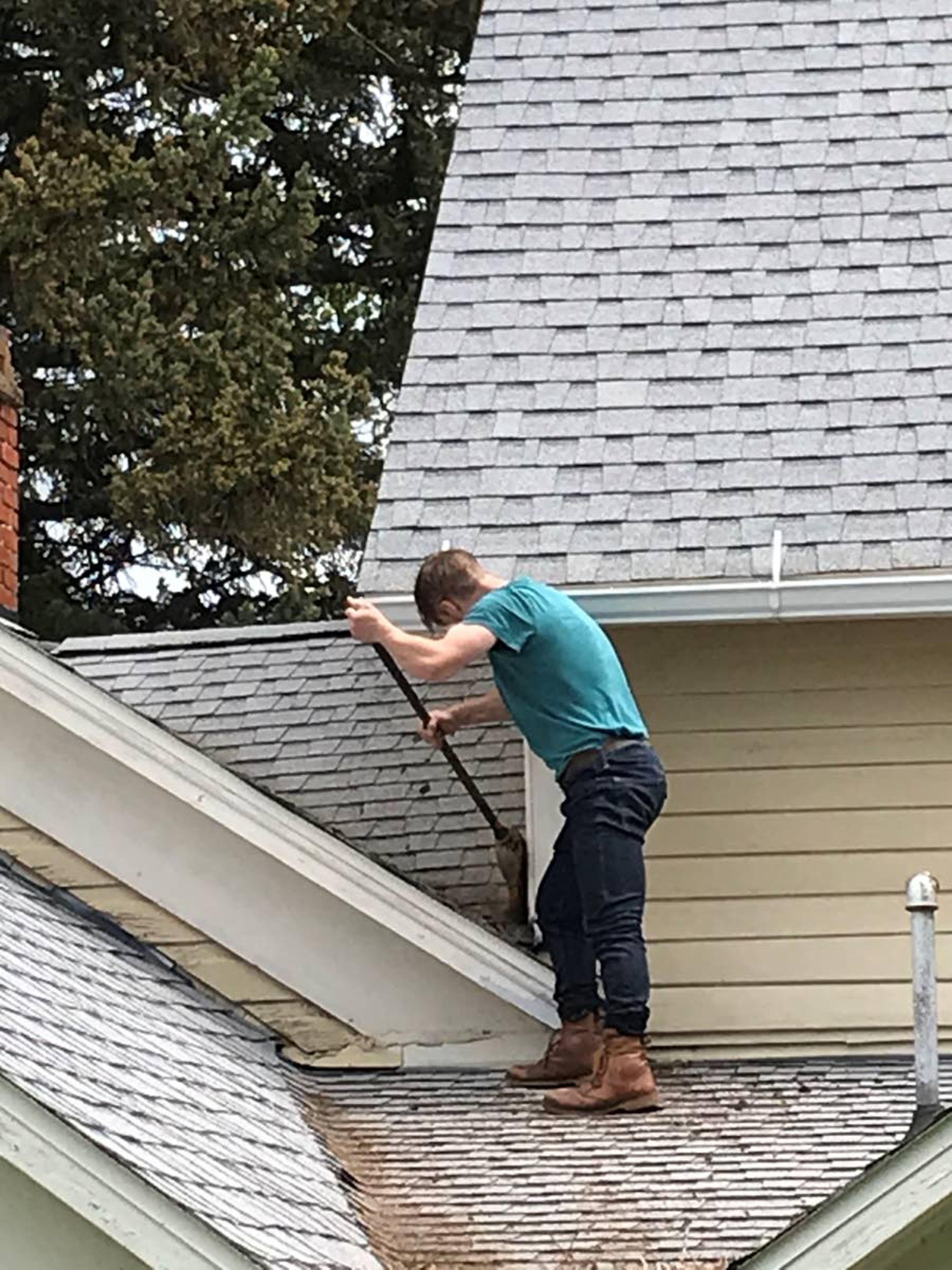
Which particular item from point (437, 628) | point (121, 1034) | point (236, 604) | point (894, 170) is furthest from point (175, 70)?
point (121, 1034)

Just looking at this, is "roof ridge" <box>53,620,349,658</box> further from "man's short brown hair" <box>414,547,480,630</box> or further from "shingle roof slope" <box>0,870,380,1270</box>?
"man's short brown hair" <box>414,547,480,630</box>

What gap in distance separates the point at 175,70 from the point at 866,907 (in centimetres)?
1197

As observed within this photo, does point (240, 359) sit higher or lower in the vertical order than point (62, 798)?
higher

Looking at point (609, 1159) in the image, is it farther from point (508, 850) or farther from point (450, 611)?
point (508, 850)

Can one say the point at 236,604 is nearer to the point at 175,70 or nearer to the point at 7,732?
the point at 175,70

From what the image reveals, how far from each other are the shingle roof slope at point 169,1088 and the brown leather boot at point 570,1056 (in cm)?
67

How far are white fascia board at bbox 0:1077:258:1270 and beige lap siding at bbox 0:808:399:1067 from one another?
251 cm

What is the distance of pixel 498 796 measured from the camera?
24.6 ft

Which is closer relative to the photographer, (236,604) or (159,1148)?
(159,1148)

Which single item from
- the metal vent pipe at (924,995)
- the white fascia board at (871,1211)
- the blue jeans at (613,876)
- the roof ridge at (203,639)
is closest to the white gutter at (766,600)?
the blue jeans at (613,876)

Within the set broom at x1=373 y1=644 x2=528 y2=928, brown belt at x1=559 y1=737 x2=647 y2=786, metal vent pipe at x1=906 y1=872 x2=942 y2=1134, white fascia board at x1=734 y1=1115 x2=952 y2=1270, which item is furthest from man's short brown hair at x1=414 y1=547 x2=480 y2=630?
white fascia board at x1=734 y1=1115 x2=952 y2=1270

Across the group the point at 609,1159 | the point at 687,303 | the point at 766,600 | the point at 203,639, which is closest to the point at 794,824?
the point at 766,600

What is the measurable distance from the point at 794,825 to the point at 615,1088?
3.60ft

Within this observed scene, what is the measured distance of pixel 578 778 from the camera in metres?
6.05
